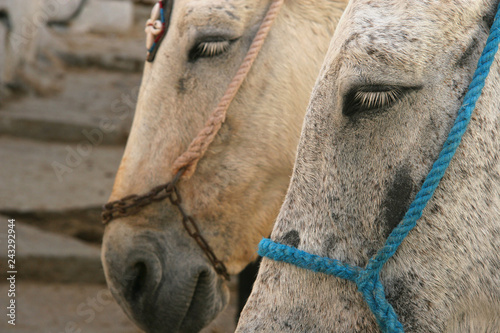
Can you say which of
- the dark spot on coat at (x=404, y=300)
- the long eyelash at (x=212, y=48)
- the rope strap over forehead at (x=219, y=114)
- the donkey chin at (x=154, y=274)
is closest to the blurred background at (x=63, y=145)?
the donkey chin at (x=154, y=274)

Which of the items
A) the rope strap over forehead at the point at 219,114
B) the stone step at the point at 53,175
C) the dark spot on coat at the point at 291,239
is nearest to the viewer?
the dark spot on coat at the point at 291,239

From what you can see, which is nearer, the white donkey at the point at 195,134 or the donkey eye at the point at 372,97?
the donkey eye at the point at 372,97

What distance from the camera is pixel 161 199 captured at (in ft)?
6.43

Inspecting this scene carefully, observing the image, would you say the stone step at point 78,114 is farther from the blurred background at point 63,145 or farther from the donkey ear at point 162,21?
→ the donkey ear at point 162,21

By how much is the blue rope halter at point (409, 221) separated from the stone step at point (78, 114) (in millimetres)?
4899

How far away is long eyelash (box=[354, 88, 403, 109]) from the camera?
1071 millimetres

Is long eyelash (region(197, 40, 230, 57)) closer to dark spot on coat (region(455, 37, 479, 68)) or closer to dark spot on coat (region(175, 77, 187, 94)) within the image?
dark spot on coat (region(175, 77, 187, 94))

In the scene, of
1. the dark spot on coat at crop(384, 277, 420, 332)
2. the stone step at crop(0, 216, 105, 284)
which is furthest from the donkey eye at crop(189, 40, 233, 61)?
the stone step at crop(0, 216, 105, 284)

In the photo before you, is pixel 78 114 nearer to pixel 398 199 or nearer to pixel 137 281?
pixel 137 281

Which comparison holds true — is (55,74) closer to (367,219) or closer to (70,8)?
(70,8)

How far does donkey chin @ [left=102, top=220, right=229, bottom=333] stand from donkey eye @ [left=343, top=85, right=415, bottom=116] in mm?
1054

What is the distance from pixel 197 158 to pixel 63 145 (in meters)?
3.97

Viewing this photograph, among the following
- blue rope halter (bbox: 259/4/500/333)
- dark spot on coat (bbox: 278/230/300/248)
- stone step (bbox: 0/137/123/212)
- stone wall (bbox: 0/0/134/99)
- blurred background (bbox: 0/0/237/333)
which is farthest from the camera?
stone wall (bbox: 0/0/134/99)

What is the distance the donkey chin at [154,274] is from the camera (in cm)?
195
